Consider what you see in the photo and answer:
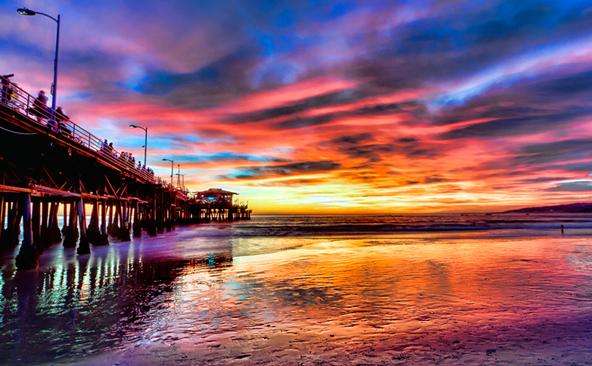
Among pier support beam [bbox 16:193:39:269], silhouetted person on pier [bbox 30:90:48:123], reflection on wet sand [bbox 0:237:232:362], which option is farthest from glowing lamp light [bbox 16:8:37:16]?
reflection on wet sand [bbox 0:237:232:362]

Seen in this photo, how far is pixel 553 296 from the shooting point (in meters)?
11.8

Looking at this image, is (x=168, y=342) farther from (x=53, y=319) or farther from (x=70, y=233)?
(x=70, y=233)

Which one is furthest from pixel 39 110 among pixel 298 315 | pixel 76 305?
pixel 298 315

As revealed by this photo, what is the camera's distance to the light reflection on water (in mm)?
7066

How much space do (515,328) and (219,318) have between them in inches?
245

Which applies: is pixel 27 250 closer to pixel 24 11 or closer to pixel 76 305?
pixel 76 305

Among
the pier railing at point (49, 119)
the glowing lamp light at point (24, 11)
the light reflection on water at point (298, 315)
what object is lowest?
the light reflection on water at point (298, 315)

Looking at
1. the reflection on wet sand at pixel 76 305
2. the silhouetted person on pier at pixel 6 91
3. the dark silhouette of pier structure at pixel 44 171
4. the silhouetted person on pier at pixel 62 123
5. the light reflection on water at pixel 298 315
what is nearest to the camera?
the light reflection on water at pixel 298 315

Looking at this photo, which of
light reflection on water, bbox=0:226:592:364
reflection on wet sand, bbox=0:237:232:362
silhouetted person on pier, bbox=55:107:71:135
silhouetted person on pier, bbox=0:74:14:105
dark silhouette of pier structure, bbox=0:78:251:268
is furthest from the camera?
silhouetted person on pier, bbox=55:107:71:135

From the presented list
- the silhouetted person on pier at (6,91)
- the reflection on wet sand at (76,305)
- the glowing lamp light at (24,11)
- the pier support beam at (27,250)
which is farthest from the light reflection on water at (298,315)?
the glowing lamp light at (24,11)

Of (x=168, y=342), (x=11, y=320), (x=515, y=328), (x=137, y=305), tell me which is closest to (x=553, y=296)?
(x=515, y=328)

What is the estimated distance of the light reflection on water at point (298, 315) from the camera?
7066 mm

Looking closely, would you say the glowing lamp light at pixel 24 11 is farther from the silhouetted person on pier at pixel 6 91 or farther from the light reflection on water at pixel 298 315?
the light reflection on water at pixel 298 315

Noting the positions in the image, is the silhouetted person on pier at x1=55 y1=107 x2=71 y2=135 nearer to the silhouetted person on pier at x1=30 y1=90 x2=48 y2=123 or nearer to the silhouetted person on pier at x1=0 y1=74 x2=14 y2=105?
the silhouetted person on pier at x1=30 y1=90 x2=48 y2=123
